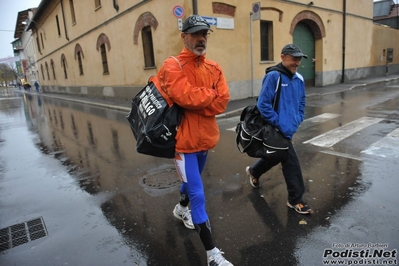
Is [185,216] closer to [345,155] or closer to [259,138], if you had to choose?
[259,138]

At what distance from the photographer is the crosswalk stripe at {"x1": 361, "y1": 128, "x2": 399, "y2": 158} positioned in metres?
5.09

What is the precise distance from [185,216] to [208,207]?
0.47m

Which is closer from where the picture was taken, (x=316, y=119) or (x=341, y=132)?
(x=341, y=132)

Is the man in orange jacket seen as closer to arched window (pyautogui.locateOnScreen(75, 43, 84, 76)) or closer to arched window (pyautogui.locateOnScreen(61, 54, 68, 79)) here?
arched window (pyautogui.locateOnScreen(75, 43, 84, 76))

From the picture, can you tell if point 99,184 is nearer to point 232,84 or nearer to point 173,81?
point 173,81

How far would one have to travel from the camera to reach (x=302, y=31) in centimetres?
1662

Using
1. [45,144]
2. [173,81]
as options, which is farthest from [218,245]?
[45,144]

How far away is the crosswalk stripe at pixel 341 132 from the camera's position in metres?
6.06

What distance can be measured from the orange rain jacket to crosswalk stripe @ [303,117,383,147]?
13.3 ft

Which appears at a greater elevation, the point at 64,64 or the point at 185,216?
the point at 64,64

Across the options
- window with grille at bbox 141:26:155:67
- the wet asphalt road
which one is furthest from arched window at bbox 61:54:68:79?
the wet asphalt road

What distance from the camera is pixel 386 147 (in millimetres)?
5438

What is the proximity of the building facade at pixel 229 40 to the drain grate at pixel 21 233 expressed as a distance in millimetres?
8795

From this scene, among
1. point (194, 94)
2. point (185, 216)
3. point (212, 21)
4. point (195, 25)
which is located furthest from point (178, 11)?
point (194, 94)
